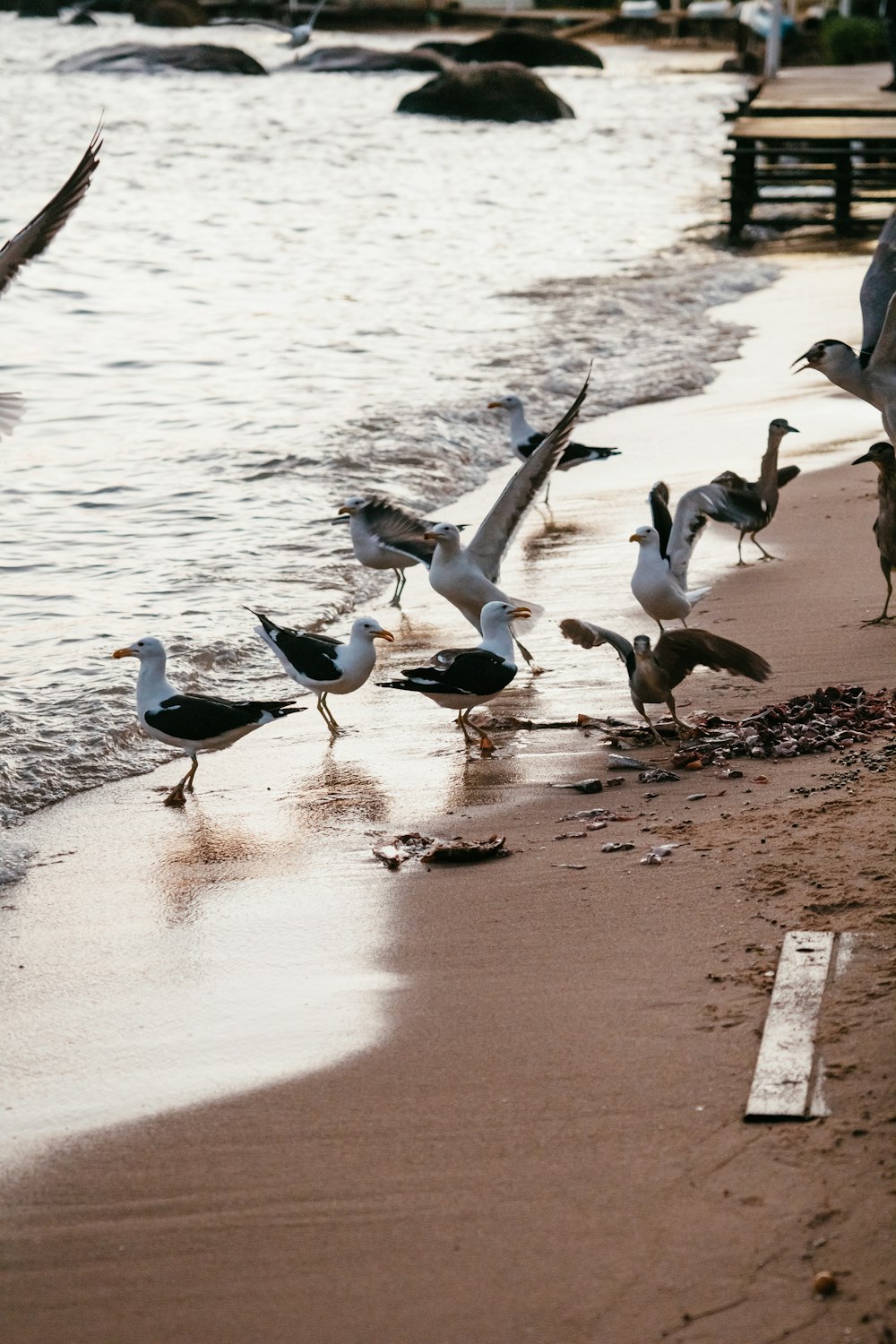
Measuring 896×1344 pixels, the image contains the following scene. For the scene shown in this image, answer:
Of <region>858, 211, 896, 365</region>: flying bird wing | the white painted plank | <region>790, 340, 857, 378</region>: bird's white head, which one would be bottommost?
the white painted plank

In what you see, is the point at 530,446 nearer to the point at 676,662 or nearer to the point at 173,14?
the point at 676,662

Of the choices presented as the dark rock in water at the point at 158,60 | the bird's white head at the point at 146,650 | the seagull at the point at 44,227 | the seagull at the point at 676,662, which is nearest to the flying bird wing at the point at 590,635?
the seagull at the point at 676,662

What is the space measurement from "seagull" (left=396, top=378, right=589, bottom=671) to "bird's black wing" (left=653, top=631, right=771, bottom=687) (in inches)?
55.6

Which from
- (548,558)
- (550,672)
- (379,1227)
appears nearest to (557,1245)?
(379,1227)

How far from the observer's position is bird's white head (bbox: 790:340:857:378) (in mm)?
8359

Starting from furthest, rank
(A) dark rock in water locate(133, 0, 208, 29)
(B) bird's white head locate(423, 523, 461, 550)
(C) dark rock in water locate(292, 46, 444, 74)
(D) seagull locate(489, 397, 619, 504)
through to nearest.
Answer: (A) dark rock in water locate(133, 0, 208, 29) < (C) dark rock in water locate(292, 46, 444, 74) < (D) seagull locate(489, 397, 619, 504) < (B) bird's white head locate(423, 523, 461, 550)

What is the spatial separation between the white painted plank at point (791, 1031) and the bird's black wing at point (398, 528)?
14.7 ft

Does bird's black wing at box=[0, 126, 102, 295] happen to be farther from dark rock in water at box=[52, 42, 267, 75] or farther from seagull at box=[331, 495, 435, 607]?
dark rock in water at box=[52, 42, 267, 75]

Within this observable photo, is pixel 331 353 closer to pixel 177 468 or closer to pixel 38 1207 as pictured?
pixel 177 468

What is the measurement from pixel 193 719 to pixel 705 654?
1980mm

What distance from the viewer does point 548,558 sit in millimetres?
9398

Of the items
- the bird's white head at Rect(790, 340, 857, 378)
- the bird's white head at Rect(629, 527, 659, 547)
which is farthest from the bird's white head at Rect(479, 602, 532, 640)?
the bird's white head at Rect(790, 340, 857, 378)

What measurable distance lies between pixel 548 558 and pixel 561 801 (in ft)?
12.2

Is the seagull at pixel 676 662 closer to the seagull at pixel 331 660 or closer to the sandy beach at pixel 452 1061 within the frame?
the sandy beach at pixel 452 1061
